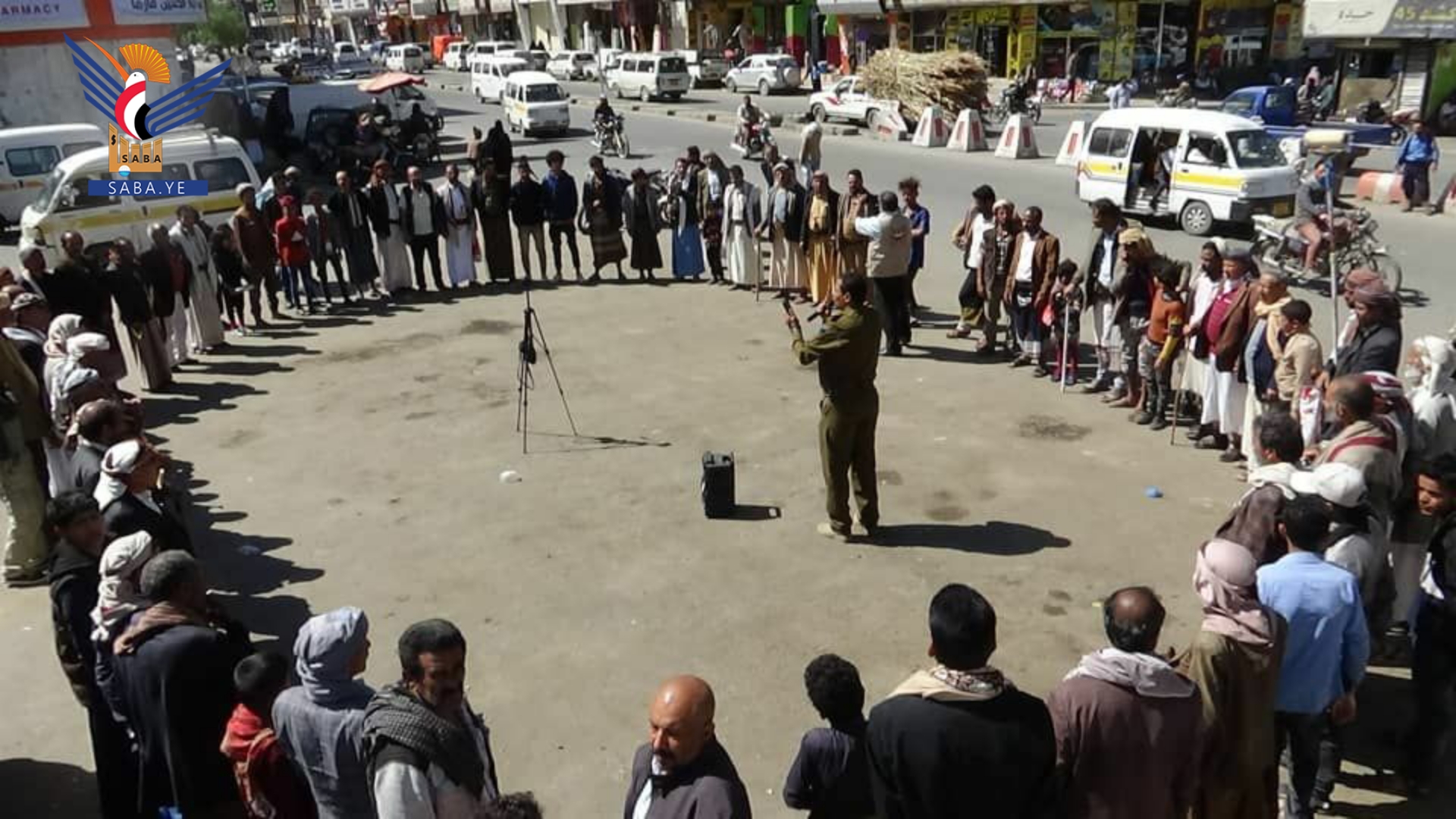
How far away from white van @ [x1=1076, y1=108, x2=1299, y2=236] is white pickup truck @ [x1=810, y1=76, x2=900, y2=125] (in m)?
12.7

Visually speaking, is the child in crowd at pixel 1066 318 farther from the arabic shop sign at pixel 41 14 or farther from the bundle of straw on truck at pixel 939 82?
the arabic shop sign at pixel 41 14

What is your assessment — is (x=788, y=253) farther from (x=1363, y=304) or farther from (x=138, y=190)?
(x=138, y=190)

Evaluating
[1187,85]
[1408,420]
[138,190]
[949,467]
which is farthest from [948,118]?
[1408,420]

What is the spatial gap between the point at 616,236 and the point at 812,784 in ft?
40.8

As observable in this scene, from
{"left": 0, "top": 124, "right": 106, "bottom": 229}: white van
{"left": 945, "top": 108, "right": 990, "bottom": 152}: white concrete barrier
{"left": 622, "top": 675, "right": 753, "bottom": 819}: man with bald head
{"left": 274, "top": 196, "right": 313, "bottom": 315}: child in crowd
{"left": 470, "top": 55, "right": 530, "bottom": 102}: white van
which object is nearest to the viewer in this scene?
{"left": 622, "top": 675, "right": 753, "bottom": 819}: man with bald head

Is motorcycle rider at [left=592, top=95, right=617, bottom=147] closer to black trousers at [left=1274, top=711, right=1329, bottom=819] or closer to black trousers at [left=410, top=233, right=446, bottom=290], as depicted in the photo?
black trousers at [left=410, top=233, right=446, bottom=290]

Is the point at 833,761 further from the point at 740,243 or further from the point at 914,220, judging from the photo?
the point at 740,243

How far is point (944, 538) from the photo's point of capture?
771 cm

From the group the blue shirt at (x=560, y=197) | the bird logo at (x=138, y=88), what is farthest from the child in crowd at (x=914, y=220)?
the bird logo at (x=138, y=88)

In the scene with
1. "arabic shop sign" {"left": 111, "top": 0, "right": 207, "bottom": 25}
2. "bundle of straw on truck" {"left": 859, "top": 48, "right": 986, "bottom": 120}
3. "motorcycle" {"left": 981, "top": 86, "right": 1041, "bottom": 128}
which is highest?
"arabic shop sign" {"left": 111, "top": 0, "right": 207, "bottom": 25}

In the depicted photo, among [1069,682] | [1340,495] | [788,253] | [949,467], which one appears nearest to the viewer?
[1069,682]

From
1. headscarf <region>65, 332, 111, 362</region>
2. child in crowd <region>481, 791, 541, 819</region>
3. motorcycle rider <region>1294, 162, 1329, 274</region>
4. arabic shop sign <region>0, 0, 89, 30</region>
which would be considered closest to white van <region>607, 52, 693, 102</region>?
arabic shop sign <region>0, 0, 89, 30</region>

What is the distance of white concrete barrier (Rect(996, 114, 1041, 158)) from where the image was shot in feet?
84.9

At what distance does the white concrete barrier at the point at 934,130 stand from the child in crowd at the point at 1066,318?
1795 centimetres
